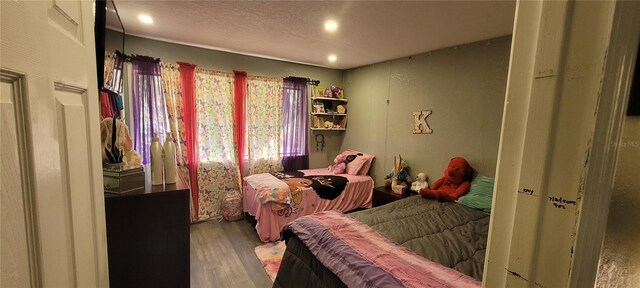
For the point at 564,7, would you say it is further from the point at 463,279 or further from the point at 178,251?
the point at 178,251

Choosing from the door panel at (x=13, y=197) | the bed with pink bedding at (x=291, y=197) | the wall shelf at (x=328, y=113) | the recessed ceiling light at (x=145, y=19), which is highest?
the recessed ceiling light at (x=145, y=19)

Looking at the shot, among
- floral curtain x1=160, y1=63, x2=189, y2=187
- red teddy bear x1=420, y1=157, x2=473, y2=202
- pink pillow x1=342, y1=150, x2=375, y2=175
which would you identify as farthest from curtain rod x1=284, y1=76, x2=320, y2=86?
red teddy bear x1=420, y1=157, x2=473, y2=202

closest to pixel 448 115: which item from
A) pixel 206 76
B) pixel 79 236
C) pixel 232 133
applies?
pixel 232 133

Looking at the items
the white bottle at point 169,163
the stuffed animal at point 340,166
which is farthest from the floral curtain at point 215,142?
the white bottle at point 169,163

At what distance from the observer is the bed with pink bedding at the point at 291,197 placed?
3016 mm

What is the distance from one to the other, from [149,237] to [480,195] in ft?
9.43

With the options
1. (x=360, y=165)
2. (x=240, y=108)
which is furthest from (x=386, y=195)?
(x=240, y=108)

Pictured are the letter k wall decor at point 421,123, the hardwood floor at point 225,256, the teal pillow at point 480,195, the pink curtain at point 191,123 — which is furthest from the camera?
the letter k wall decor at point 421,123

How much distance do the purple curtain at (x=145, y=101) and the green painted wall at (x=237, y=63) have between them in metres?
0.17

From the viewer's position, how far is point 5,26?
0.37 m

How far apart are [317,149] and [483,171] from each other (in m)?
2.53

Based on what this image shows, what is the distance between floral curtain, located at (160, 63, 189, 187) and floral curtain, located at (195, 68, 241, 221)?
210mm

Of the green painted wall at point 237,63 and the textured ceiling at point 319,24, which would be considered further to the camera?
the green painted wall at point 237,63

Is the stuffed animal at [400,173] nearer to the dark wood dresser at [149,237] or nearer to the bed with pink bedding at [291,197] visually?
the bed with pink bedding at [291,197]
